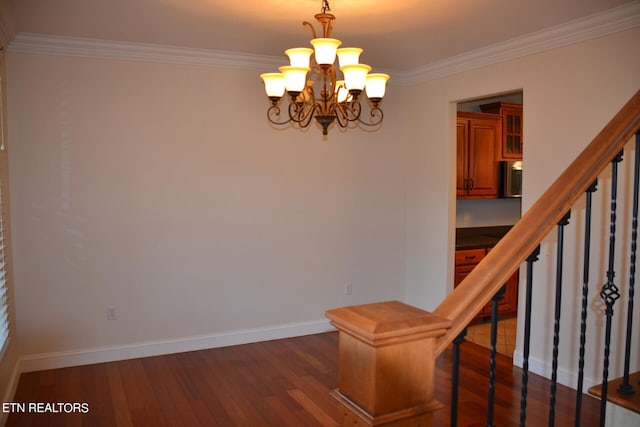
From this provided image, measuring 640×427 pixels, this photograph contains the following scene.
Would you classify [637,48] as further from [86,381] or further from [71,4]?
[86,381]

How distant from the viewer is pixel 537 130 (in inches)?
161


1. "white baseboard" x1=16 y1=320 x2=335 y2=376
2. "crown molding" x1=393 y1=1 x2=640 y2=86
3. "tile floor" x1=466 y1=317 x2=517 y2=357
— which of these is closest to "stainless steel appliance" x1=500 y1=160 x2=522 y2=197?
"tile floor" x1=466 y1=317 x2=517 y2=357

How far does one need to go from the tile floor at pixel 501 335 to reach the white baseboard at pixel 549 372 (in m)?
0.30

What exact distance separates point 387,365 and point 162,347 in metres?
3.85

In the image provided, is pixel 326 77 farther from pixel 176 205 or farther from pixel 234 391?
pixel 234 391

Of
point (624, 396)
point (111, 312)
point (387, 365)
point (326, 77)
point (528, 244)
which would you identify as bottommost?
point (111, 312)

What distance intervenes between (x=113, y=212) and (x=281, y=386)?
1990mm

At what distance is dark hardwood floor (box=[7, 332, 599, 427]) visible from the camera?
341 cm

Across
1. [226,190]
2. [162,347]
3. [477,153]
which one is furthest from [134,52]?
[477,153]

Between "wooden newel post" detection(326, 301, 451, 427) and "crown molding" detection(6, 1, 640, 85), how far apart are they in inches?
126

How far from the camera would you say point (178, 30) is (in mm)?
3928

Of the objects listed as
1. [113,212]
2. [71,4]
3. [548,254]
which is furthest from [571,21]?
[113,212]

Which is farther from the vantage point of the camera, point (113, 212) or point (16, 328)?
point (113, 212)

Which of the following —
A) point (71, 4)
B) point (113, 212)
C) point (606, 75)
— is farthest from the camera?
point (113, 212)
